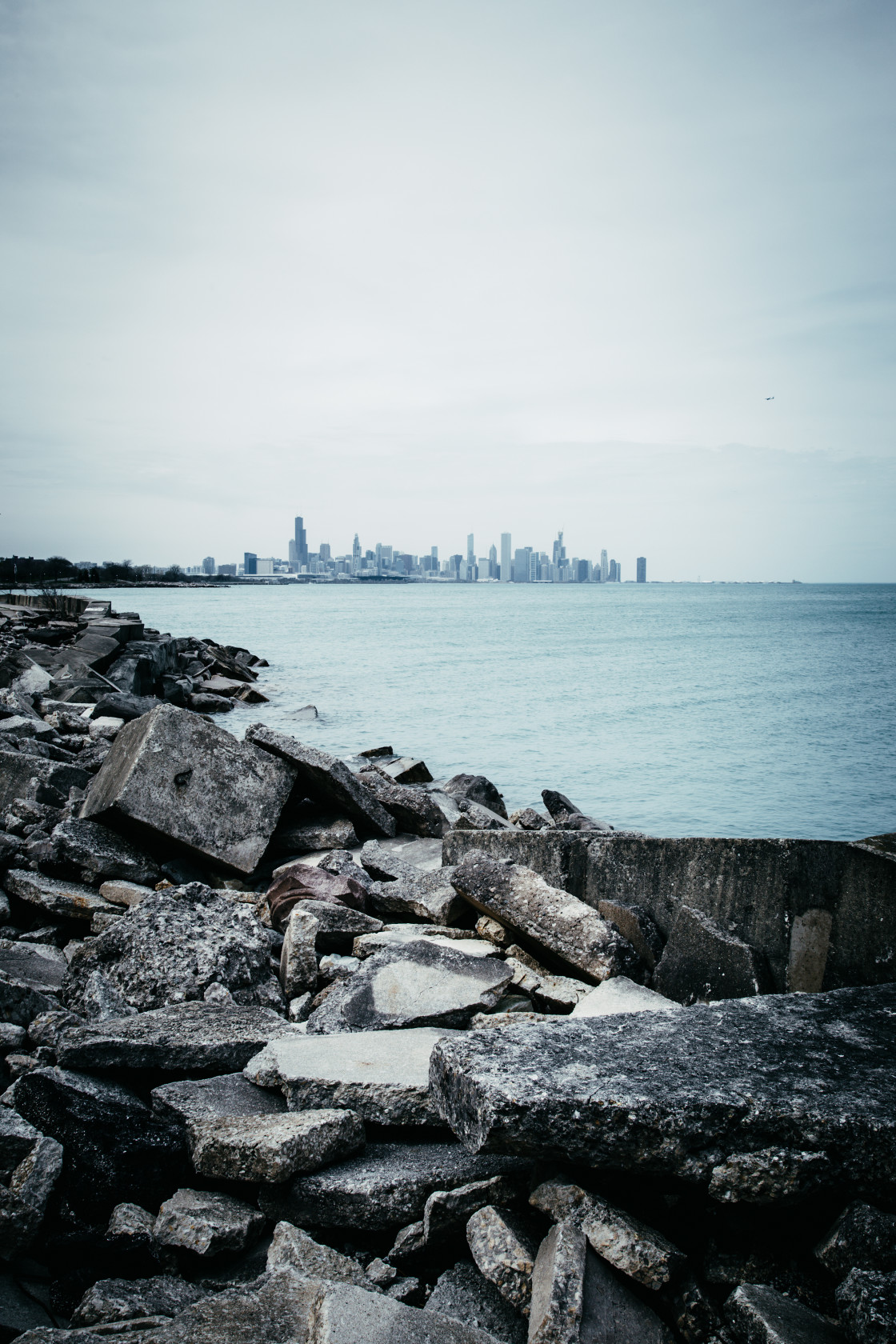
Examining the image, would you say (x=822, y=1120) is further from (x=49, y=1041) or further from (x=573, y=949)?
(x=49, y=1041)

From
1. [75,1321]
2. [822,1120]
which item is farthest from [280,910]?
[822,1120]

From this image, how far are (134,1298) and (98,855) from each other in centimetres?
283

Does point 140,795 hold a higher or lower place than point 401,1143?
higher

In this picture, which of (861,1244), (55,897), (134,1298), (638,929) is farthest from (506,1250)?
(55,897)

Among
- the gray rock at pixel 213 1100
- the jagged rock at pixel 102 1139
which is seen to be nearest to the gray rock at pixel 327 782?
the gray rock at pixel 213 1100

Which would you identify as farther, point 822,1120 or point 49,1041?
point 49,1041

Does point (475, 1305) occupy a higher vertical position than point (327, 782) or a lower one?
lower

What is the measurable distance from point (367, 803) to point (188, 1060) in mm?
3019

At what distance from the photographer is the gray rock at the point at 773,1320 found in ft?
4.98

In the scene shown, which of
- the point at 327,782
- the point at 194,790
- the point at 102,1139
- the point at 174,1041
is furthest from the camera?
the point at 327,782

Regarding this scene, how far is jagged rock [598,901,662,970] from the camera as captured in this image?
11.5ft

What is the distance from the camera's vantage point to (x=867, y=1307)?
4.99 feet

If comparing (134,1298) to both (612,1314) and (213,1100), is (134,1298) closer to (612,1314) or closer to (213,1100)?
(213,1100)

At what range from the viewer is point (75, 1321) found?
70.4 inches
